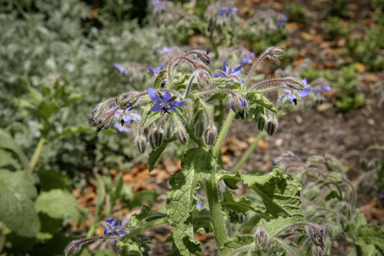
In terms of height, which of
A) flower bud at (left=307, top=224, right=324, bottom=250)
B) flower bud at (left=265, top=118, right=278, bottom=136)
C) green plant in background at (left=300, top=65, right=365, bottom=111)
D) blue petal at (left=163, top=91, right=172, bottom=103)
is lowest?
flower bud at (left=307, top=224, right=324, bottom=250)

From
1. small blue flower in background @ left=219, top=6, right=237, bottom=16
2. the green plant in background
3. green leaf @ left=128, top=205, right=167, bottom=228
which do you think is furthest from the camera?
the green plant in background

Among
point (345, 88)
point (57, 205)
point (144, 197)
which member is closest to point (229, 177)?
point (144, 197)

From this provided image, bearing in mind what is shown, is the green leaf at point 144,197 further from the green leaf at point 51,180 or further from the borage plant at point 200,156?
the borage plant at point 200,156

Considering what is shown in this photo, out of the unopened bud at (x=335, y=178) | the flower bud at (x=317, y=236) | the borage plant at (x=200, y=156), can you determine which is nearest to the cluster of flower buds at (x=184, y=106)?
the borage plant at (x=200, y=156)

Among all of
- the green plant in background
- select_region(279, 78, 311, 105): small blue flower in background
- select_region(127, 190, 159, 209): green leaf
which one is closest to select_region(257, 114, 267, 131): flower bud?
select_region(279, 78, 311, 105): small blue flower in background

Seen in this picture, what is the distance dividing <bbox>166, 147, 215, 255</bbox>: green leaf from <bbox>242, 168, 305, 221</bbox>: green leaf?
0.57 ft

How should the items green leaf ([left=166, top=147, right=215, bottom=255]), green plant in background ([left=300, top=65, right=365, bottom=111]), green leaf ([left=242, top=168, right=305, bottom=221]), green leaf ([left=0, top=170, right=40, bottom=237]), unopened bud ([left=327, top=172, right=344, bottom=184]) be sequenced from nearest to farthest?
1. green leaf ([left=166, top=147, right=215, bottom=255])
2. green leaf ([left=242, top=168, right=305, bottom=221])
3. unopened bud ([left=327, top=172, right=344, bottom=184])
4. green leaf ([left=0, top=170, right=40, bottom=237])
5. green plant in background ([left=300, top=65, right=365, bottom=111])

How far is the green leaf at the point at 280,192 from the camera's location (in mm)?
1323

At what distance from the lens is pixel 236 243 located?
130cm

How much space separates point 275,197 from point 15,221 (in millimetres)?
1527

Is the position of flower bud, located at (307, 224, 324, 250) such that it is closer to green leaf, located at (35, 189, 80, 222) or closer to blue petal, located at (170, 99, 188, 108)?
blue petal, located at (170, 99, 188, 108)

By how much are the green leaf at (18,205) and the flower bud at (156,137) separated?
4.20 feet

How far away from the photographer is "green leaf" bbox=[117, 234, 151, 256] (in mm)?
1346

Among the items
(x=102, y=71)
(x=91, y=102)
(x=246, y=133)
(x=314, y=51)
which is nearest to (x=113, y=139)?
(x=91, y=102)
